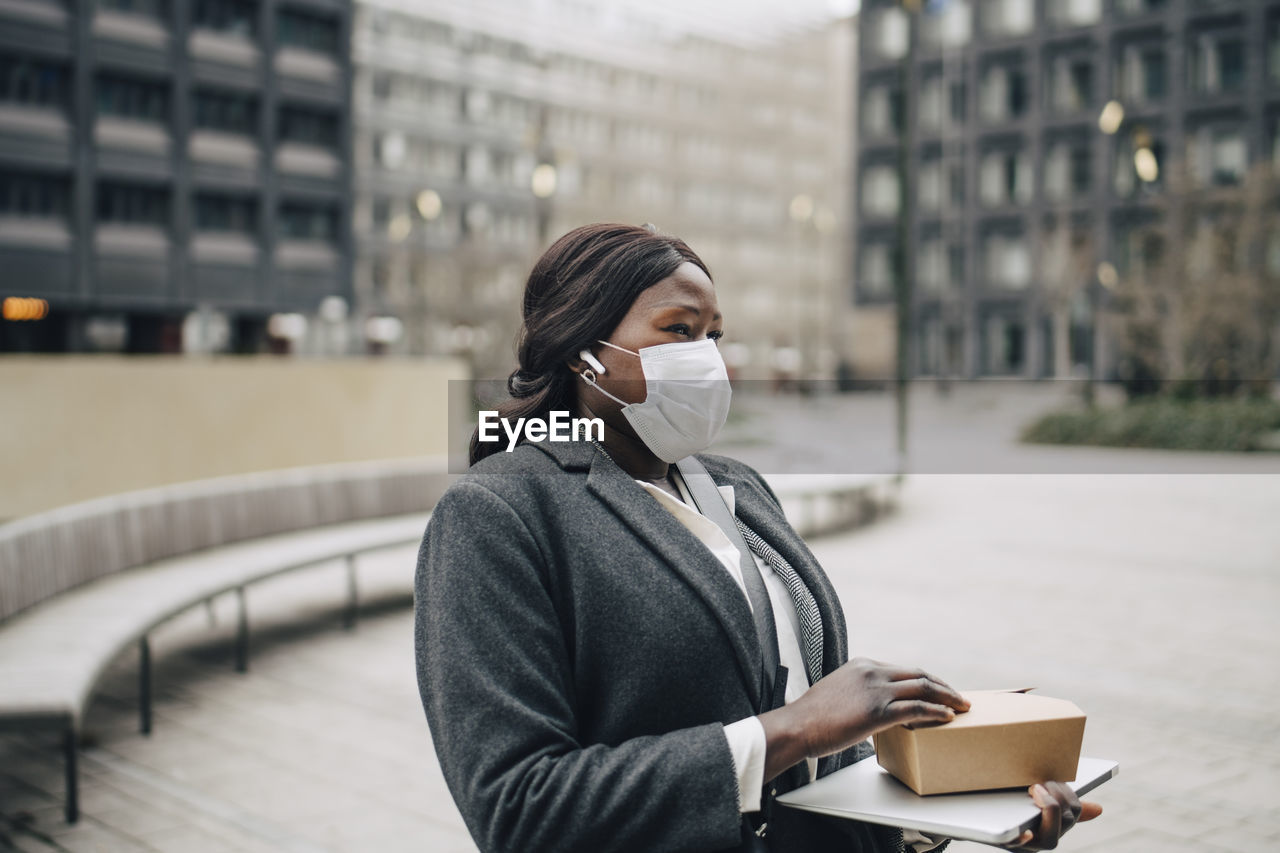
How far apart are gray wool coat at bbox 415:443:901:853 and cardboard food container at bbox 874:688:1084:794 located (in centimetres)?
25

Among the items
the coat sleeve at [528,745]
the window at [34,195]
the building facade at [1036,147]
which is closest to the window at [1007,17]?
the building facade at [1036,147]

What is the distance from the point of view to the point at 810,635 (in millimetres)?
2004

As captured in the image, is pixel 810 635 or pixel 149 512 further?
pixel 149 512

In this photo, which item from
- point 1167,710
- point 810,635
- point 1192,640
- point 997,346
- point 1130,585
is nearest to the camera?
point 810,635

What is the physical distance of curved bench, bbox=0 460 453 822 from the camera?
16.8ft

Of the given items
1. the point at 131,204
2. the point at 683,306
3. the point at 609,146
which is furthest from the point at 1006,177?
the point at 683,306

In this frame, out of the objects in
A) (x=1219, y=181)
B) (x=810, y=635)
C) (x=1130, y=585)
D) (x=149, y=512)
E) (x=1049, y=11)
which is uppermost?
(x=1049, y=11)

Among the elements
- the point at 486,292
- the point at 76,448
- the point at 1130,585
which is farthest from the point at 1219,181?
the point at 76,448

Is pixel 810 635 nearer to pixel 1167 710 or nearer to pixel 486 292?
pixel 1167 710

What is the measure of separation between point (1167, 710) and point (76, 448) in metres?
10.1

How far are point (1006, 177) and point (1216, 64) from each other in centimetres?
1135

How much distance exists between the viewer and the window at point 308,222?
178 ft

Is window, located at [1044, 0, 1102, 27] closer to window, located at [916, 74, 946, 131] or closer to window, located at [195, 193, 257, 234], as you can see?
window, located at [916, 74, 946, 131]

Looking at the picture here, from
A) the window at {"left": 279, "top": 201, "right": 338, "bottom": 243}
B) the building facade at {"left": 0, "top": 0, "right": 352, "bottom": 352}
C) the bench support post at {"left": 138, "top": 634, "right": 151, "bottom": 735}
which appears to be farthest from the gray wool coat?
the window at {"left": 279, "top": 201, "right": 338, "bottom": 243}
